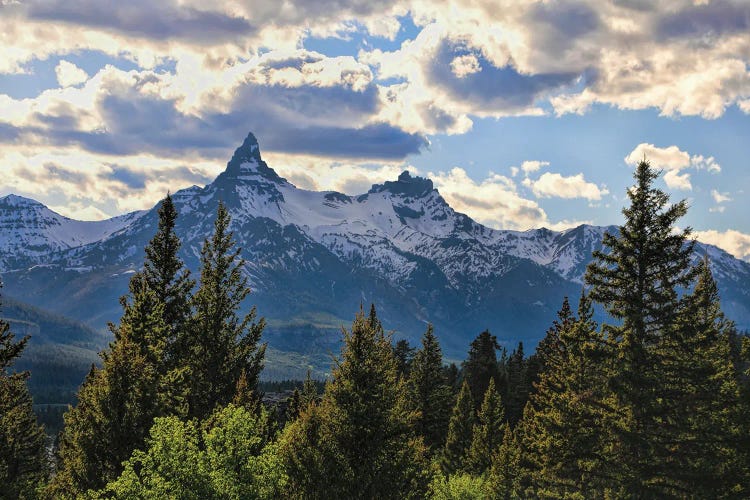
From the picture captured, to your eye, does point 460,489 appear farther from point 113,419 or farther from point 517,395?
point 517,395

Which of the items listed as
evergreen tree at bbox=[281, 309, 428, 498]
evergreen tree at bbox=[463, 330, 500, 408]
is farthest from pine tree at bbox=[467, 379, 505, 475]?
evergreen tree at bbox=[281, 309, 428, 498]

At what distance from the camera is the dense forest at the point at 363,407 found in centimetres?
2480

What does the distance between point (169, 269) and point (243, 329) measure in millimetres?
6005

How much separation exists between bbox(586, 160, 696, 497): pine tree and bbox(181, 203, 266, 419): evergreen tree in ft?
61.5

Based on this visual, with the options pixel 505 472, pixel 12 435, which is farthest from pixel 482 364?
pixel 12 435

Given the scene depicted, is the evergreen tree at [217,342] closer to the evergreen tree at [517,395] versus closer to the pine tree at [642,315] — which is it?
the pine tree at [642,315]

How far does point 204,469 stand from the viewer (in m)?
22.8

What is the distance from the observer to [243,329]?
3728 cm

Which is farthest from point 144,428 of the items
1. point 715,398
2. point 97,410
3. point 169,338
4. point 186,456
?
point 715,398

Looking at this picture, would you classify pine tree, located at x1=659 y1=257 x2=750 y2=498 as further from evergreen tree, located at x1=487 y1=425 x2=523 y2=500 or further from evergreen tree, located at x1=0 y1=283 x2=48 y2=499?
evergreen tree, located at x1=0 y1=283 x2=48 y2=499

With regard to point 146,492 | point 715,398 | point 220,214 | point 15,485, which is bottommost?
point 15,485

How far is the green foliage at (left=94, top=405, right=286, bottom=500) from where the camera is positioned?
22.2 metres

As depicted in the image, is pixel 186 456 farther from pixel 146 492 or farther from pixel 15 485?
pixel 15 485

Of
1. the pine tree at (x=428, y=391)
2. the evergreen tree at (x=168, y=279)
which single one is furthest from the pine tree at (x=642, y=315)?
the pine tree at (x=428, y=391)
